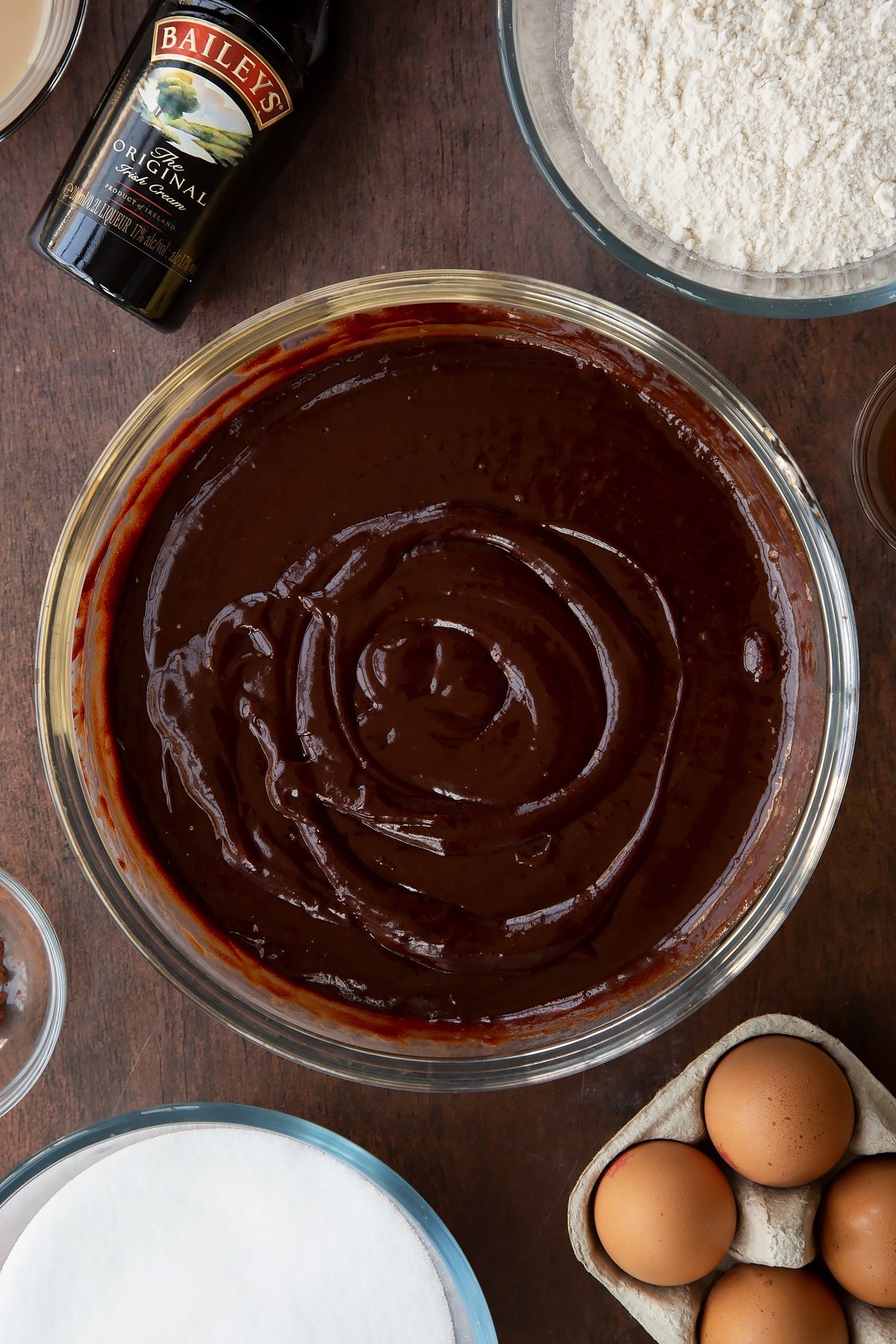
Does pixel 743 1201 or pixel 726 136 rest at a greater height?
pixel 726 136

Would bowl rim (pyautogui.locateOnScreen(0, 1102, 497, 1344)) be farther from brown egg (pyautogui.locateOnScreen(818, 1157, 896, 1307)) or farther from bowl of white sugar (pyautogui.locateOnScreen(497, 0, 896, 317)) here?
bowl of white sugar (pyautogui.locateOnScreen(497, 0, 896, 317))

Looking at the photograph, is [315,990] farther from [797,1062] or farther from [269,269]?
[269,269]

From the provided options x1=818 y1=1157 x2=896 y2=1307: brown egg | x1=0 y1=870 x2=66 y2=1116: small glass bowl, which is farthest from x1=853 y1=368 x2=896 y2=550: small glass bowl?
x1=0 y1=870 x2=66 y2=1116: small glass bowl

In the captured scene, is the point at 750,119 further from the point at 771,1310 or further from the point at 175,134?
the point at 771,1310

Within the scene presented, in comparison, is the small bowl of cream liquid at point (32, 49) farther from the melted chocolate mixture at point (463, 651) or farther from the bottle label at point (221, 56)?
the melted chocolate mixture at point (463, 651)

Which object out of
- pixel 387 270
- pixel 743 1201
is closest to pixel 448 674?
pixel 387 270
